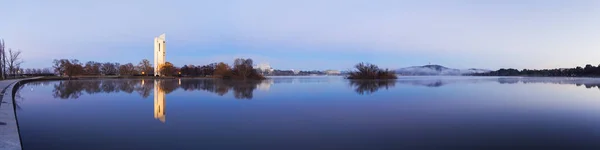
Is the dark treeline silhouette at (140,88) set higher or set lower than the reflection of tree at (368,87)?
higher

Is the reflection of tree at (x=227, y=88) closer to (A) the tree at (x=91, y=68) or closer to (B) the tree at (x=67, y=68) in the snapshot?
(B) the tree at (x=67, y=68)

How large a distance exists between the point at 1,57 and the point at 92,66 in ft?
124

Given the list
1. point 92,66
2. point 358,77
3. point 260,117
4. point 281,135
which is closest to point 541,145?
point 281,135

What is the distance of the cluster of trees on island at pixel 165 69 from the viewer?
4956cm

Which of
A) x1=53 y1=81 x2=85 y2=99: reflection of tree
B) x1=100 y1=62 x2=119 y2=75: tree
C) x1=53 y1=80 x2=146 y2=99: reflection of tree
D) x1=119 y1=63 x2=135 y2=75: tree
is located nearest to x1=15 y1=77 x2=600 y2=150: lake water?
x1=53 y1=81 x2=85 y2=99: reflection of tree

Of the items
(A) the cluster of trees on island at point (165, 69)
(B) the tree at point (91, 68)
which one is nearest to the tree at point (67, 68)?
(A) the cluster of trees on island at point (165, 69)

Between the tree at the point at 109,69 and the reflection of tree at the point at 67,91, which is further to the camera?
the tree at the point at 109,69

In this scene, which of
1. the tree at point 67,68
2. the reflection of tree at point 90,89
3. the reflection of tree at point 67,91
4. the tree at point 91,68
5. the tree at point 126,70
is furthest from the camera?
the tree at point 126,70

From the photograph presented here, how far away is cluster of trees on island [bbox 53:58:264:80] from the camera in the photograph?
49562 mm

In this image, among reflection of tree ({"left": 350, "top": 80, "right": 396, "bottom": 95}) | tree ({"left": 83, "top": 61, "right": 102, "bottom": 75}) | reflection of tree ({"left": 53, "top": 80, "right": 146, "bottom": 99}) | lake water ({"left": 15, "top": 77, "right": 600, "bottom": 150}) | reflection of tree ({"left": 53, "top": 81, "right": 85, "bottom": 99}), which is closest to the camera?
lake water ({"left": 15, "top": 77, "right": 600, "bottom": 150})

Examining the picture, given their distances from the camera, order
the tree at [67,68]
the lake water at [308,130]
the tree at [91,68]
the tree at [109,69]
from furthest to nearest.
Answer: the tree at [109,69], the tree at [91,68], the tree at [67,68], the lake water at [308,130]

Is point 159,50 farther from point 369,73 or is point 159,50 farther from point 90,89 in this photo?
point 90,89

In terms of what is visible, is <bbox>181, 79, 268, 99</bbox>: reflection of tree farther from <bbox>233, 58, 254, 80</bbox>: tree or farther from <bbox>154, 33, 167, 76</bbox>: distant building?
<bbox>154, 33, 167, 76</bbox>: distant building

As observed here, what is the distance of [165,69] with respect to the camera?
64.9m
